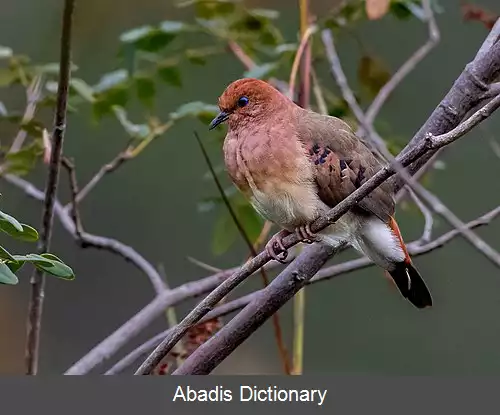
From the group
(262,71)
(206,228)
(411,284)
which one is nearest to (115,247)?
(262,71)

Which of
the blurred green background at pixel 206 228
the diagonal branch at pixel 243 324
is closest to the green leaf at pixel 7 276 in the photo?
the diagonal branch at pixel 243 324

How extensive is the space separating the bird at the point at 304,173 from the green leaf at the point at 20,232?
590mm

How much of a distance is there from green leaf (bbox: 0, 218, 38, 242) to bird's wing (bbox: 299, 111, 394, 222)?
0.71 m

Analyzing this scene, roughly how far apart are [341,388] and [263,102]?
632 millimetres

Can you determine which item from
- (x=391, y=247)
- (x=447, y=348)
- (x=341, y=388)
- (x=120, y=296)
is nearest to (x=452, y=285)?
(x=447, y=348)

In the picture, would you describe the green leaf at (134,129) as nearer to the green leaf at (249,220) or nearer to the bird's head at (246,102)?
the bird's head at (246,102)

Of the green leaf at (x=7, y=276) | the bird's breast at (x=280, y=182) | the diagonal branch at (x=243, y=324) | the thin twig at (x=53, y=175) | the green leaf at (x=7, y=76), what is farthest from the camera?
the green leaf at (x=7, y=76)

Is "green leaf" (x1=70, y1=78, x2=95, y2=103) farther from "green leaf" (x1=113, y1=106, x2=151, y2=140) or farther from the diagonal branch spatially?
the diagonal branch

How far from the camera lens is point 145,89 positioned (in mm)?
2197

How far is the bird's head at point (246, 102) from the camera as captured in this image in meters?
2.01

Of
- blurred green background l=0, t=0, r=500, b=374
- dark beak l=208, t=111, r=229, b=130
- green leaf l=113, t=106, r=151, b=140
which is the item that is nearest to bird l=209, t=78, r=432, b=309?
dark beak l=208, t=111, r=229, b=130

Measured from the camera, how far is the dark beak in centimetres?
202

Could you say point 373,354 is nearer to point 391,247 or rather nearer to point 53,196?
point 391,247

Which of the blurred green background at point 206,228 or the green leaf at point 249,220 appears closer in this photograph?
the green leaf at point 249,220
